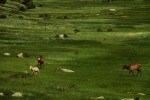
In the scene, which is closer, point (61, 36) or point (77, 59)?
point (77, 59)

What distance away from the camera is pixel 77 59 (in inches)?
2719

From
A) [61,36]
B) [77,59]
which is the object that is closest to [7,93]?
[77,59]

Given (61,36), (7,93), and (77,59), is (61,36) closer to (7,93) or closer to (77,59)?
(77,59)

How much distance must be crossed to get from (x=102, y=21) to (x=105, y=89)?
87.4 meters

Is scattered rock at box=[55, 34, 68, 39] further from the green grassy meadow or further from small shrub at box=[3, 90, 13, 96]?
small shrub at box=[3, 90, 13, 96]

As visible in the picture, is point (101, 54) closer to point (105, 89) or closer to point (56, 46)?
point (56, 46)

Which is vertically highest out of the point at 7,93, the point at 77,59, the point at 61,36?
the point at 7,93

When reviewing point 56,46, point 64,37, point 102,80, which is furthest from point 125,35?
point 102,80

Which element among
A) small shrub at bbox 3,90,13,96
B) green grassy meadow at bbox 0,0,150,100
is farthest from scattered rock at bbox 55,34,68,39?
small shrub at bbox 3,90,13,96

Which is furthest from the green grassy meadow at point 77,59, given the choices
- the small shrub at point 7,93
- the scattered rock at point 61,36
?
the scattered rock at point 61,36

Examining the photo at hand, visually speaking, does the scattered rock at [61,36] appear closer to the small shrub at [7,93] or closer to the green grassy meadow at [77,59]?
the green grassy meadow at [77,59]

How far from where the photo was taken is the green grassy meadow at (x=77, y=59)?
4753 centimetres

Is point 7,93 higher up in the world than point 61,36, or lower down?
higher up

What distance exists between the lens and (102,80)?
54062 millimetres
